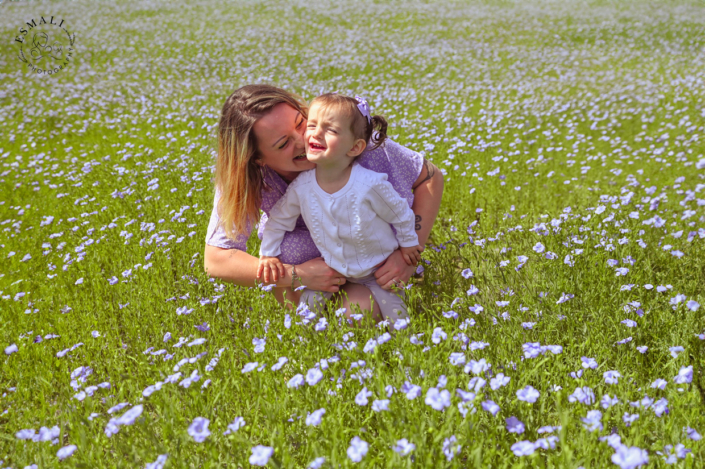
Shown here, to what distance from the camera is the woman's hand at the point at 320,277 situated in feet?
9.59

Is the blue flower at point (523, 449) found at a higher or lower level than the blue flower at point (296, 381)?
higher

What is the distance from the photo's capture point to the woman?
269 centimetres

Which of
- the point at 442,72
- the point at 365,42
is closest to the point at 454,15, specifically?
the point at 365,42

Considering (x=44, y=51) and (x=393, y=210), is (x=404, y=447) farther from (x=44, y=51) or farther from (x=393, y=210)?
(x=44, y=51)

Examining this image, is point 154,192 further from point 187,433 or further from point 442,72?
point 442,72

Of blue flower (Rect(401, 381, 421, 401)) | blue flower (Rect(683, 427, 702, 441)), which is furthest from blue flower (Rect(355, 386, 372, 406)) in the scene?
blue flower (Rect(683, 427, 702, 441))

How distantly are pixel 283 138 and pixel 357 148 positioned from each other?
417 mm

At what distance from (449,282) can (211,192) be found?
2999mm

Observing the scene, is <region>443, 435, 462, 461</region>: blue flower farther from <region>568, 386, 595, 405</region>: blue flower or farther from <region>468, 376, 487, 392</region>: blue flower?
<region>568, 386, 595, 405</region>: blue flower

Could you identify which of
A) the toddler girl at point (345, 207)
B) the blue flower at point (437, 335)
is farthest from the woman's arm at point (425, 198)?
the blue flower at point (437, 335)

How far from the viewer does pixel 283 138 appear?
2.68 meters

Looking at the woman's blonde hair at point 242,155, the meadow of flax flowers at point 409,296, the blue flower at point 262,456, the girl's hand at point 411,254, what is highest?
the woman's blonde hair at point 242,155

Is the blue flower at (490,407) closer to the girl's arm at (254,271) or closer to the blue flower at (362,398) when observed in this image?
the blue flower at (362,398)

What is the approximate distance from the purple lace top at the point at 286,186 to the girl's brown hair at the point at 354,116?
0.11 metres
